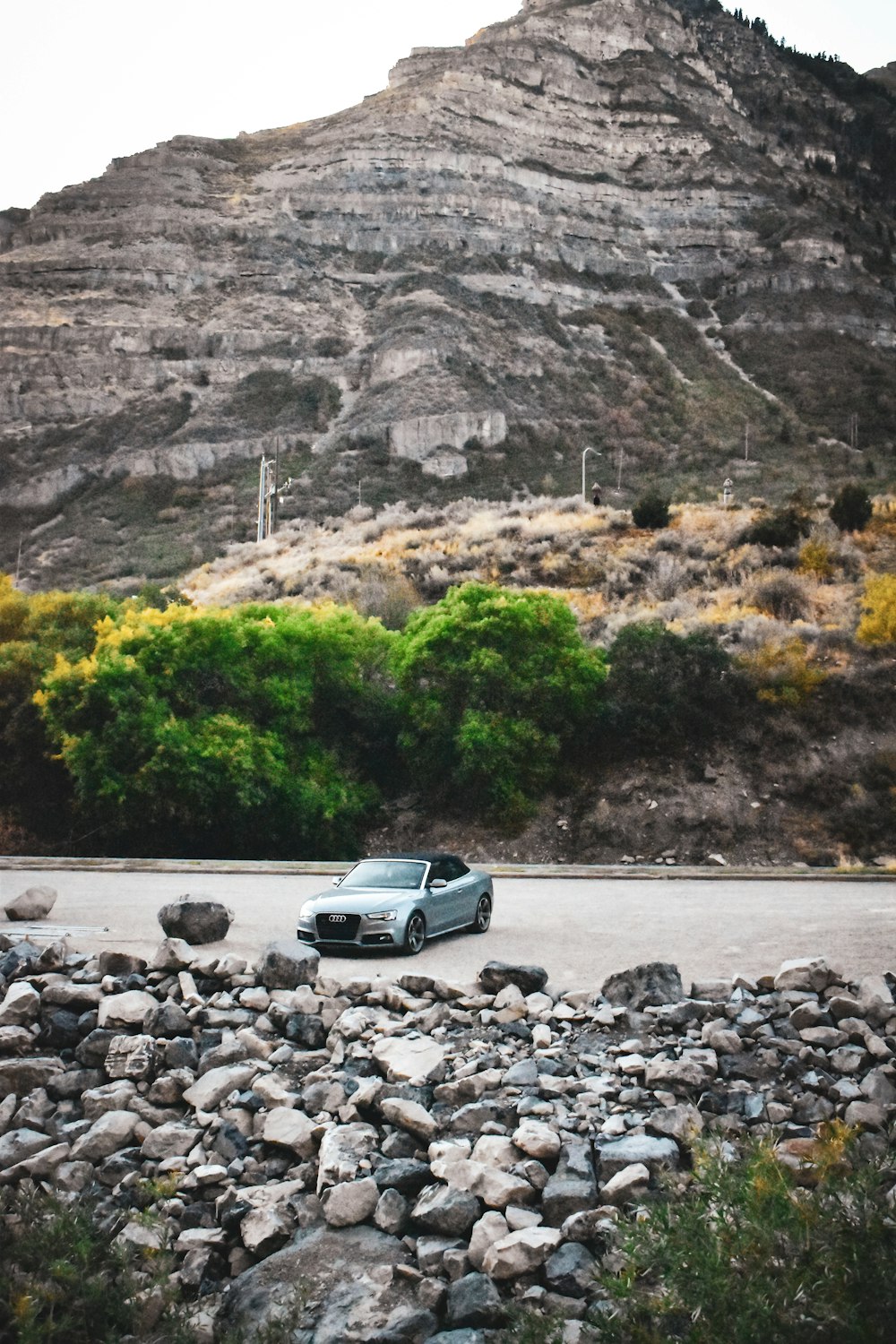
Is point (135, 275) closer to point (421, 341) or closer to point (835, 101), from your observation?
point (421, 341)

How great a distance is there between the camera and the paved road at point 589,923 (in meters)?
11.5

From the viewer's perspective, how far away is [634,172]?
134 metres

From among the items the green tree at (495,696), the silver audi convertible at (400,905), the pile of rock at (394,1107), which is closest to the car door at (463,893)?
the silver audi convertible at (400,905)

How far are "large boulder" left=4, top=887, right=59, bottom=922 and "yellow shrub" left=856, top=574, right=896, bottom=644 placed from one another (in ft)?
77.4

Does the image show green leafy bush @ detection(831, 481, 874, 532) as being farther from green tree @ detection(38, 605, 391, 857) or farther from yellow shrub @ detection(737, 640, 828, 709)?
green tree @ detection(38, 605, 391, 857)

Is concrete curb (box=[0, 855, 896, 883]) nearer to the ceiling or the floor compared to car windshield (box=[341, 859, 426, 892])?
nearer to the floor

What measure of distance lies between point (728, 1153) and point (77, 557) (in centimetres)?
7559

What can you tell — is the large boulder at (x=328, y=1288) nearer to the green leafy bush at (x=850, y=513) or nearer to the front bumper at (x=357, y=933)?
the front bumper at (x=357, y=933)

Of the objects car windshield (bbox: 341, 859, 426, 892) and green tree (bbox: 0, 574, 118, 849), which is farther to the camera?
green tree (bbox: 0, 574, 118, 849)

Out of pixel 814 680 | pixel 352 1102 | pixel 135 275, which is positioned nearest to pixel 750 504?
pixel 814 680

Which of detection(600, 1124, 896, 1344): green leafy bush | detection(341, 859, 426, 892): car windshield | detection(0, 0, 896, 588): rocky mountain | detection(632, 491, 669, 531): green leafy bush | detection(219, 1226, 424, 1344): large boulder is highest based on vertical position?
→ detection(0, 0, 896, 588): rocky mountain

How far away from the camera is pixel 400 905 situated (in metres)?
12.4

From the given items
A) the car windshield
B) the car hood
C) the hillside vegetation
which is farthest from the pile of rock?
the hillside vegetation

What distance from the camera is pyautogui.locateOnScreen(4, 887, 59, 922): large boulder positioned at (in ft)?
45.2
